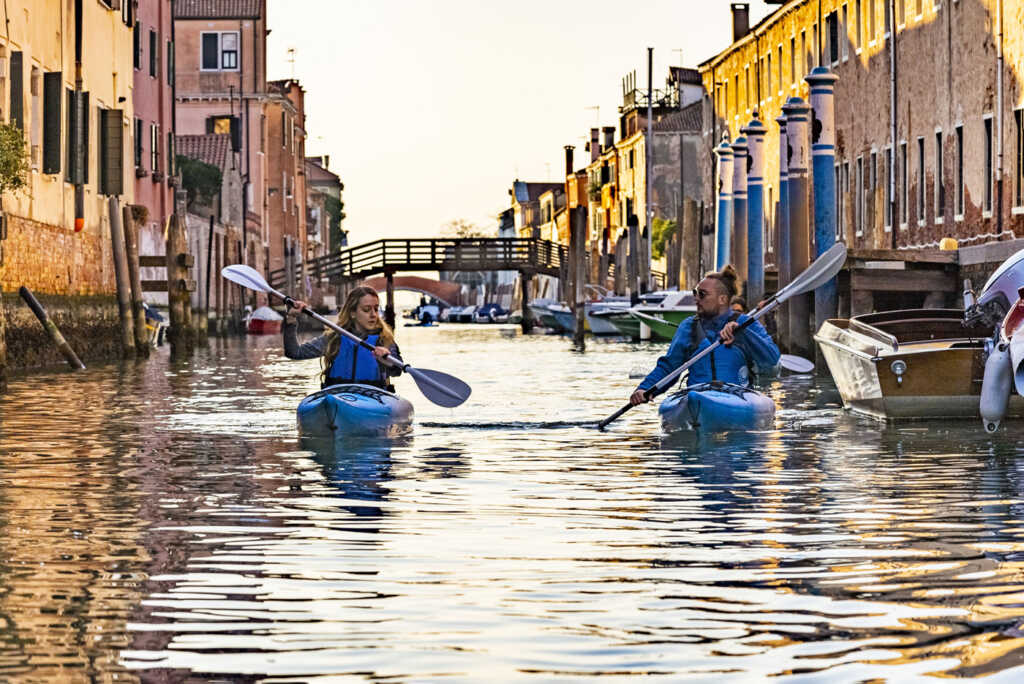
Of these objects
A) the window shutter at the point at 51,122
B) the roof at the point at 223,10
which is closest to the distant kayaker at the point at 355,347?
the window shutter at the point at 51,122

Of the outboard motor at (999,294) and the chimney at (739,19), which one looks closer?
the outboard motor at (999,294)

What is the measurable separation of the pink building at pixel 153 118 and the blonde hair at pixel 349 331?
24013 mm

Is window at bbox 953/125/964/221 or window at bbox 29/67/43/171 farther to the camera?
window at bbox 953/125/964/221

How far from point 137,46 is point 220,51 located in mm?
36151

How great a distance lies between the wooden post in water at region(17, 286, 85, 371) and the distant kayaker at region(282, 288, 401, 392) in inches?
426

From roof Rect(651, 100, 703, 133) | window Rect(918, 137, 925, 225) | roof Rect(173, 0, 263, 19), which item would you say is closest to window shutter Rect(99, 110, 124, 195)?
window Rect(918, 137, 925, 225)

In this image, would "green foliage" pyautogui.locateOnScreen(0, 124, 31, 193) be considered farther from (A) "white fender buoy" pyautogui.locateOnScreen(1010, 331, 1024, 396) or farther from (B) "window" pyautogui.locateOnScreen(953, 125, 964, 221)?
(B) "window" pyautogui.locateOnScreen(953, 125, 964, 221)

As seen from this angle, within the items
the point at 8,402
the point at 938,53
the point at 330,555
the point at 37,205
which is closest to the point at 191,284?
the point at 37,205

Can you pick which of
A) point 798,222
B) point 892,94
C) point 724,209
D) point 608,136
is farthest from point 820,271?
point 608,136

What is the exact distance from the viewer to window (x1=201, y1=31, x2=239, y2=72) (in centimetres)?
7550

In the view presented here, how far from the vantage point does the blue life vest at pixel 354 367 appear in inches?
634

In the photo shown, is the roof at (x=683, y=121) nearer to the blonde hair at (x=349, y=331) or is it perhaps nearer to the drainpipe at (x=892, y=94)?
the drainpipe at (x=892, y=94)

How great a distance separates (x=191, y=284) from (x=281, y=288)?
110 ft

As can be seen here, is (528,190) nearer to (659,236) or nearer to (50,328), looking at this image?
(659,236)
